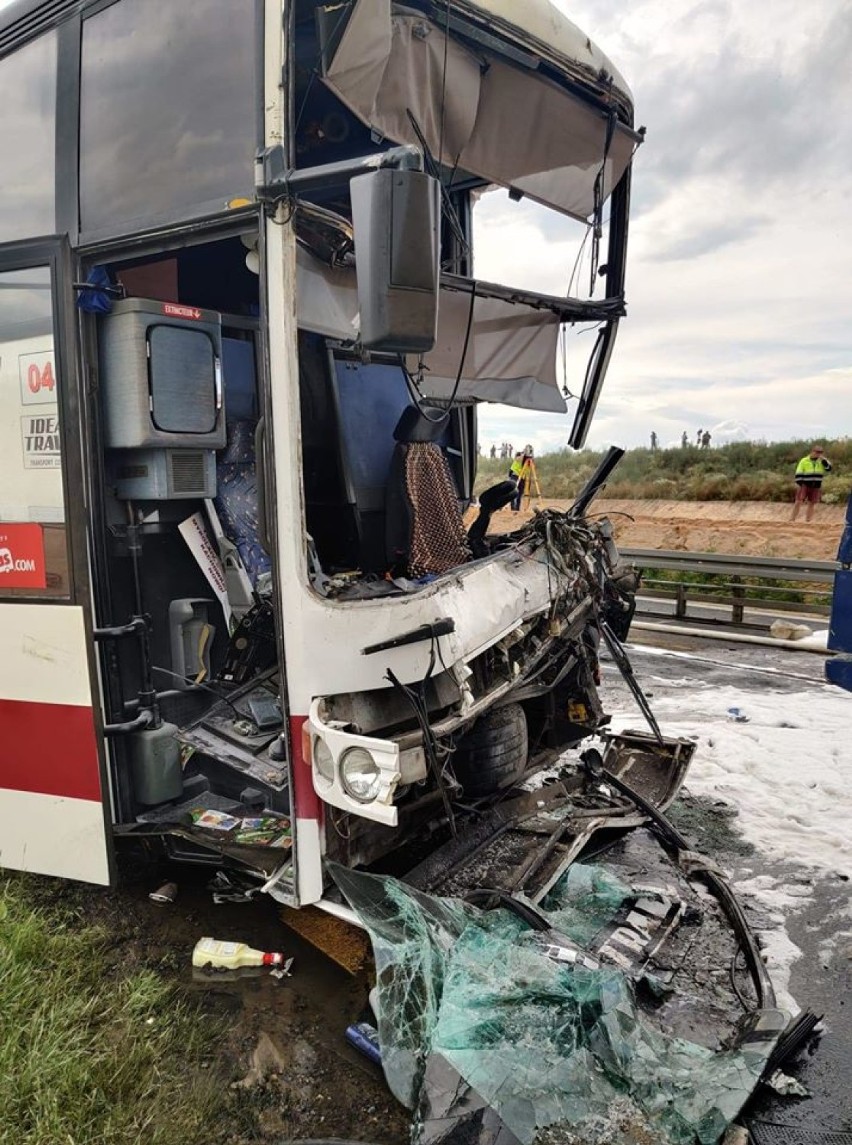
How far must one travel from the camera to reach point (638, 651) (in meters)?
8.27

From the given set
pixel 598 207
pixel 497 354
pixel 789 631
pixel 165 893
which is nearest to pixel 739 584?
pixel 789 631

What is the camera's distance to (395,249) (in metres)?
2.10

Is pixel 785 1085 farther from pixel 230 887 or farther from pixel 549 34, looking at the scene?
pixel 549 34

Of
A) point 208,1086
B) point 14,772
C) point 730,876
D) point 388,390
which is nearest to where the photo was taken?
point 208,1086

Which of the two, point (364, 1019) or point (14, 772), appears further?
point (14, 772)

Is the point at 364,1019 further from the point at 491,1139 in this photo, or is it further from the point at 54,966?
the point at 54,966

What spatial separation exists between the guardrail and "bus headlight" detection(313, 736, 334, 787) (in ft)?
24.1

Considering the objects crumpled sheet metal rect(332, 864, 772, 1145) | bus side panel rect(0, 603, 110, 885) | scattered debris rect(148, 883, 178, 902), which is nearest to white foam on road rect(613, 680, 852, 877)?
crumpled sheet metal rect(332, 864, 772, 1145)

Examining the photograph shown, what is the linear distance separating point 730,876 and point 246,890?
7.88 feet

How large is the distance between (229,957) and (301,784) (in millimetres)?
937

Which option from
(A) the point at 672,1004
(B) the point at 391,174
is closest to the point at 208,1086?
(A) the point at 672,1004

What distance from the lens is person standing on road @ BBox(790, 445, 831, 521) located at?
52.1 feet

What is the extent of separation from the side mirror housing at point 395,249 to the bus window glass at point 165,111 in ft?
2.16

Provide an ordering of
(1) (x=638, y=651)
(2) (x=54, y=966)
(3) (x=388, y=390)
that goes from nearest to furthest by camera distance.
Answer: (2) (x=54, y=966) < (3) (x=388, y=390) < (1) (x=638, y=651)
